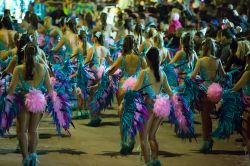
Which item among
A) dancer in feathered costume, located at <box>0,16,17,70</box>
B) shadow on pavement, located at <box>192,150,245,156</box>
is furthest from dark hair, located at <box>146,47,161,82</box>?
dancer in feathered costume, located at <box>0,16,17,70</box>

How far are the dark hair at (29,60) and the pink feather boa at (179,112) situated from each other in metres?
2.03

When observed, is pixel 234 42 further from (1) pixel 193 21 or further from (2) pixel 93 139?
(1) pixel 193 21

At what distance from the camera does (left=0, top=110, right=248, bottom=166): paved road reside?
34.5 ft

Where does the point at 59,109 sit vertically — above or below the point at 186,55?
below

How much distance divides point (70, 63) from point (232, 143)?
367 centimetres

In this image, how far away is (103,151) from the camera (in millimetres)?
11414

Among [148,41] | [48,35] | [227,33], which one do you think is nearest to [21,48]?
[148,41]

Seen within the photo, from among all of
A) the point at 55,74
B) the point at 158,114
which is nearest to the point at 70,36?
the point at 55,74

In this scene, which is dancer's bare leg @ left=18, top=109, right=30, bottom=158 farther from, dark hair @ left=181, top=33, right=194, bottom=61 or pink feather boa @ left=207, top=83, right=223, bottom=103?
dark hair @ left=181, top=33, right=194, bottom=61

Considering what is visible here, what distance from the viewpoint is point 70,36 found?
16250 millimetres

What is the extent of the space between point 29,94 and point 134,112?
4.87 feet

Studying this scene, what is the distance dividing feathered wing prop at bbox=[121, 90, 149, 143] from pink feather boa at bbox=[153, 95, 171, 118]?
0.64ft

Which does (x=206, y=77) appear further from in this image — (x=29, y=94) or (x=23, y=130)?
(x=23, y=130)

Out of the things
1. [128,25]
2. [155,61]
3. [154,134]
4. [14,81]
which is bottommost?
[154,134]
